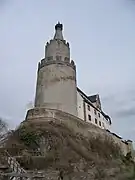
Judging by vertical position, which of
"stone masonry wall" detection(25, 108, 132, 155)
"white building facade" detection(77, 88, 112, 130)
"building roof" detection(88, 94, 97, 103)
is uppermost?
"building roof" detection(88, 94, 97, 103)

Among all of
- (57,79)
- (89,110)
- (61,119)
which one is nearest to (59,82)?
(57,79)

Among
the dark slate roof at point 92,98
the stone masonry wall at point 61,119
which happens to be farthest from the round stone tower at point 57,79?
the dark slate roof at point 92,98

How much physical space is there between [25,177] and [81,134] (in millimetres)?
19241

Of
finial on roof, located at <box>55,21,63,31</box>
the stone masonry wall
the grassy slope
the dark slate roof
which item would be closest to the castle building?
finial on roof, located at <box>55,21,63,31</box>

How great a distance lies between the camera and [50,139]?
34844mm

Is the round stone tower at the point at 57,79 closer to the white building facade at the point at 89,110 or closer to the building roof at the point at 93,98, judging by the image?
the white building facade at the point at 89,110

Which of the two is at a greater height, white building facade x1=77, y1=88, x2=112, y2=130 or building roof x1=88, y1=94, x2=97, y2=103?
building roof x1=88, y1=94, x2=97, y2=103

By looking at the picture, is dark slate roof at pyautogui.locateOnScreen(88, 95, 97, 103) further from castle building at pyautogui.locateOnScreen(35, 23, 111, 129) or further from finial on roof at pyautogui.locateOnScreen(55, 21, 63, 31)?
finial on roof at pyautogui.locateOnScreen(55, 21, 63, 31)

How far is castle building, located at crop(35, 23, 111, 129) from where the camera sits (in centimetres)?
4506

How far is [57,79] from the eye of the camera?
4672cm

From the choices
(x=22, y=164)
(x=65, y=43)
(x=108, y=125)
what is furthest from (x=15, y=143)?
(x=108, y=125)

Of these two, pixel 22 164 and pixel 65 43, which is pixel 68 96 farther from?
pixel 22 164

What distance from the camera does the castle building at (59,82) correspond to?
45062mm

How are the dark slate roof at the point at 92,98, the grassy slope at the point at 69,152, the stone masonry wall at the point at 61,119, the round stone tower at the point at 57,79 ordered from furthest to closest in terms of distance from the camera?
the dark slate roof at the point at 92,98 → the round stone tower at the point at 57,79 → the stone masonry wall at the point at 61,119 → the grassy slope at the point at 69,152
